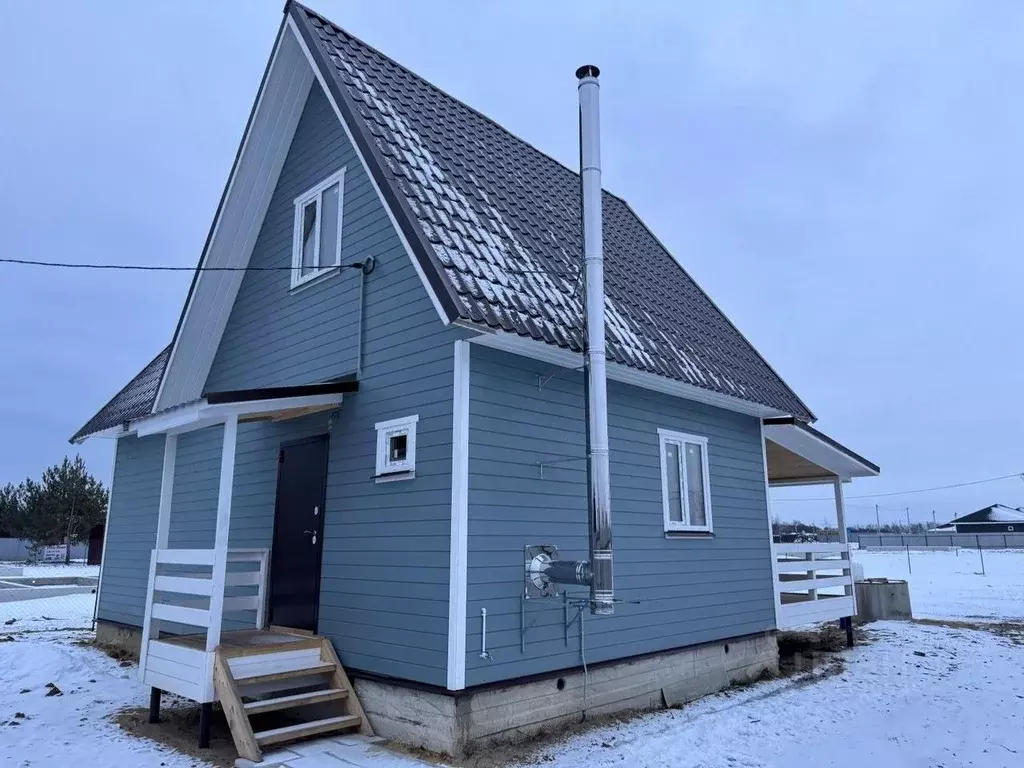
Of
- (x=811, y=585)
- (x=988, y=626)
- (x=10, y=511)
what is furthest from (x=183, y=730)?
A: (x=10, y=511)

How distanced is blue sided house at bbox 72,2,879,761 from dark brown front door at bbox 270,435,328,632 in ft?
0.12

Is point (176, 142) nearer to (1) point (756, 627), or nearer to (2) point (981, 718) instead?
(1) point (756, 627)

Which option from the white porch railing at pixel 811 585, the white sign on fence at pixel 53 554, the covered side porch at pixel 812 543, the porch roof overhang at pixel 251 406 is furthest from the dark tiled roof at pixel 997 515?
the white sign on fence at pixel 53 554

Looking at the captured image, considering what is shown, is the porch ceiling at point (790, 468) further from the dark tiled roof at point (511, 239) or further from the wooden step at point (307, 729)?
the wooden step at point (307, 729)

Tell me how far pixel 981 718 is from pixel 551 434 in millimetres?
5266

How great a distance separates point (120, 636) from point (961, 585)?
25501 mm

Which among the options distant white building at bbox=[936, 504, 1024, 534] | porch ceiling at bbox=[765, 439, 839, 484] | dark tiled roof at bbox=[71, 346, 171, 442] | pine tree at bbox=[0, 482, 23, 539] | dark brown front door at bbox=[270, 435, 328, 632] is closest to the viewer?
dark brown front door at bbox=[270, 435, 328, 632]

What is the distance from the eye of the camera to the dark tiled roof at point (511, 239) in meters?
6.41

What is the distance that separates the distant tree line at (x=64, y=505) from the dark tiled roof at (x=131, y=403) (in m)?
37.8

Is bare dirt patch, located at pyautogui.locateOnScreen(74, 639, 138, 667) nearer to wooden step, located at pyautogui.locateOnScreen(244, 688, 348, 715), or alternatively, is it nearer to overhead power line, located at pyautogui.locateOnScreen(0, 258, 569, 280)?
wooden step, located at pyautogui.locateOnScreen(244, 688, 348, 715)

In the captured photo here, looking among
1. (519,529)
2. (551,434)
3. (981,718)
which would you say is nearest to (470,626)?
(519,529)

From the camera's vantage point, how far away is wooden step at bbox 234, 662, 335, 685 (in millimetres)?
5965

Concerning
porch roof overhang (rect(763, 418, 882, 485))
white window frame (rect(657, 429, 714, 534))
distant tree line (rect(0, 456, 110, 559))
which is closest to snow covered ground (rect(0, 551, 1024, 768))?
white window frame (rect(657, 429, 714, 534))

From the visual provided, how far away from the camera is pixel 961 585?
24094mm
